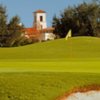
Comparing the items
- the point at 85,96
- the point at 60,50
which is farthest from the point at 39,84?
the point at 60,50

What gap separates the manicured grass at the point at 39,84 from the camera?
14.9m

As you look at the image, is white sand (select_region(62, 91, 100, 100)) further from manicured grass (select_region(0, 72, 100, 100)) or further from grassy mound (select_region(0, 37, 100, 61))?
grassy mound (select_region(0, 37, 100, 61))

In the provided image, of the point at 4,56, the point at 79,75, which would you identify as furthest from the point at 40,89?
the point at 4,56

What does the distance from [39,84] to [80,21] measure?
84527 mm

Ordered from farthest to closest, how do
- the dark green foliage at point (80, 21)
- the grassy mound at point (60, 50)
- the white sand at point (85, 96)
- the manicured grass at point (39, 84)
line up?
the dark green foliage at point (80, 21) → the grassy mound at point (60, 50) → the white sand at point (85, 96) → the manicured grass at point (39, 84)

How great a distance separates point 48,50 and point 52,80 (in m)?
31.4

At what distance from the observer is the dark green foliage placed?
3841 inches

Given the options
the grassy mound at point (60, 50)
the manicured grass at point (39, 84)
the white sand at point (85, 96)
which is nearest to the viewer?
the manicured grass at point (39, 84)

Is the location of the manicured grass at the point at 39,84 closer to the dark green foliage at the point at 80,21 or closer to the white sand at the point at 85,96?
the white sand at the point at 85,96

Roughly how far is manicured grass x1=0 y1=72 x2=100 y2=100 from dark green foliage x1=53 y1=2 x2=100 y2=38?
78888mm

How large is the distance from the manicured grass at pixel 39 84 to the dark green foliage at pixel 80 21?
78888 mm

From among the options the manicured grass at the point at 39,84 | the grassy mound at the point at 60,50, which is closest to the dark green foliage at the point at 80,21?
the grassy mound at the point at 60,50

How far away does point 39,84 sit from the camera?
51.1ft

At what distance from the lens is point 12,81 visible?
1574 centimetres
